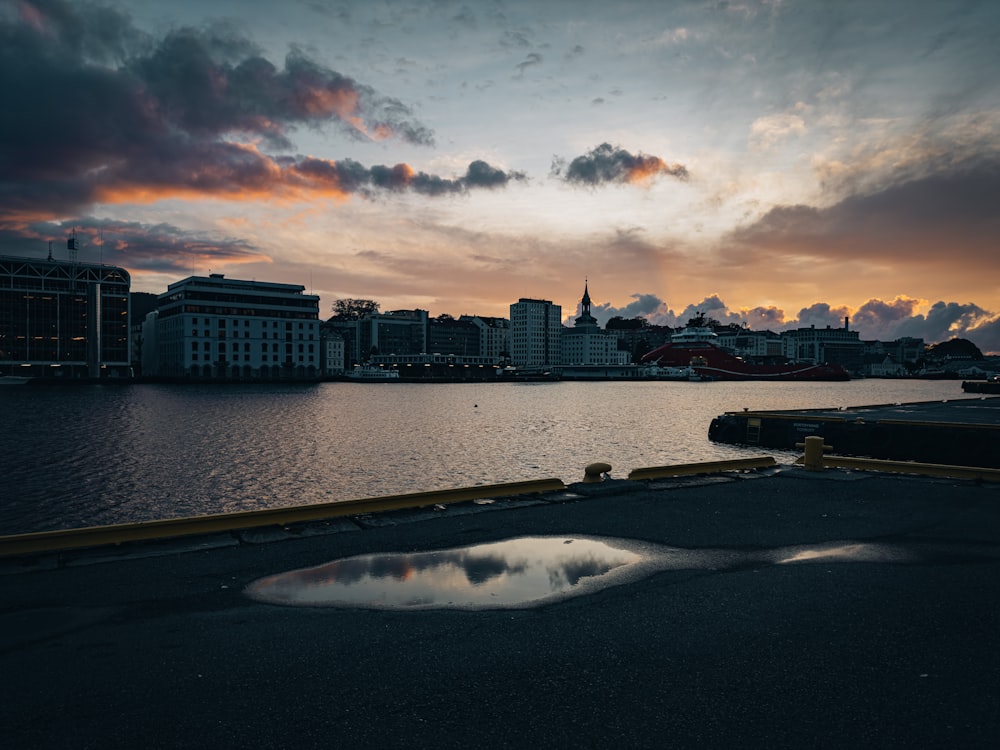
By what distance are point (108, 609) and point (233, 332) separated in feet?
656

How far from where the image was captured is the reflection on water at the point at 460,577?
896cm

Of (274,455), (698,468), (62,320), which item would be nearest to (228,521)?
(698,468)

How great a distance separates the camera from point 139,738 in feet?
17.6

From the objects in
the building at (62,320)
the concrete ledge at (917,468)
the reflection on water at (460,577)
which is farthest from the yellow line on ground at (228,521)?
the building at (62,320)

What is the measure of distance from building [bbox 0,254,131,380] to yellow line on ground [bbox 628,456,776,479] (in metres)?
203

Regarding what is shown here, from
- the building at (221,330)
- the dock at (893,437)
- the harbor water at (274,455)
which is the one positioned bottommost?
the harbor water at (274,455)

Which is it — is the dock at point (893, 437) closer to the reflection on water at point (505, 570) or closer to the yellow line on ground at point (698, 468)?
the yellow line on ground at point (698, 468)

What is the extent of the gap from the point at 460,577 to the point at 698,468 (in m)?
12.1

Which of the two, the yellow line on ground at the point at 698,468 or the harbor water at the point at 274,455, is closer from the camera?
the yellow line on ground at the point at 698,468

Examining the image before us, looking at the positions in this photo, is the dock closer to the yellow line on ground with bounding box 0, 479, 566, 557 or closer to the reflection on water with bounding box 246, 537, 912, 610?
the yellow line on ground with bounding box 0, 479, 566, 557

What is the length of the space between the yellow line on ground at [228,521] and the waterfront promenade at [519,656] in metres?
0.47

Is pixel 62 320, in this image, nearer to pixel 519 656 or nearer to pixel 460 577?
pixel 460 577

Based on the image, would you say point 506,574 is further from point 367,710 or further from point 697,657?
point 367,710

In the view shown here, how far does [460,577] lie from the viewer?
10039 millimetres
